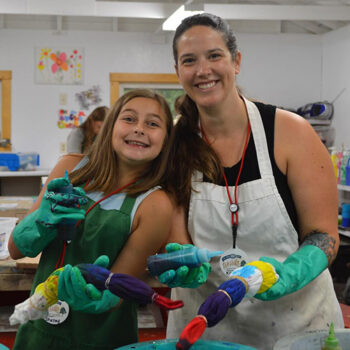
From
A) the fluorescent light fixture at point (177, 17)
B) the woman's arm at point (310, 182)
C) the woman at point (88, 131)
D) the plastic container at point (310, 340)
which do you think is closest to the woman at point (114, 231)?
the woman's arm at point (310, 182)

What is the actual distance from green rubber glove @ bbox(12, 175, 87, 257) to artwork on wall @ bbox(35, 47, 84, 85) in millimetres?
6795

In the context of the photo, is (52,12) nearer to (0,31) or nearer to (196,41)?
(0,31)

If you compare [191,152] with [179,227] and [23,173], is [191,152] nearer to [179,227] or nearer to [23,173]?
[179,227]

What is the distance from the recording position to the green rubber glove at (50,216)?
4.61 feet

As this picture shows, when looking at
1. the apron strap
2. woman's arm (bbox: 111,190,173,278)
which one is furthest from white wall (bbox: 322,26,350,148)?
woman's arm (bbox: 111,190,173,278)

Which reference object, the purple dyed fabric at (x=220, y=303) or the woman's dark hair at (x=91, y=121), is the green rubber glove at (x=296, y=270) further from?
the woman's dark hair at (x=91, y=121)

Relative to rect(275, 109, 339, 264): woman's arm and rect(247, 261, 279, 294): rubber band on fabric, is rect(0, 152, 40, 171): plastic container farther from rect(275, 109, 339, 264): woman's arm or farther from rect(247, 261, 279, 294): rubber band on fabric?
rect(247, 261, 279, 294): rubber band on fabric

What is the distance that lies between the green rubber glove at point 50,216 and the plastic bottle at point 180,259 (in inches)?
10.1

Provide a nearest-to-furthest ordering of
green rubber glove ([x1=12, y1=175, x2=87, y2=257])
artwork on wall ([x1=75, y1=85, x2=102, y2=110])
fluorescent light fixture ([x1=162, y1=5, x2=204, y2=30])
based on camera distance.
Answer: green rubber glove ([x1=12, y1=175, x2=87, y2=257])
fluorescent light fixture ([x1=162, y1=5, x2=204, y2=30])
artwork on wall ([x1=75, y1=85, x2=102, y2=110])

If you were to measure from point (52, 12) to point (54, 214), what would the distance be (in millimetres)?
5778

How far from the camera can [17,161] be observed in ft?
24.5

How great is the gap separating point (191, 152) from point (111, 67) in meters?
6.76

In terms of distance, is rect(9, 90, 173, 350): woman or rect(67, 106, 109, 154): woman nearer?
rect(9, 90, 173, 350): woman

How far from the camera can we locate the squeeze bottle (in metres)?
1.43
